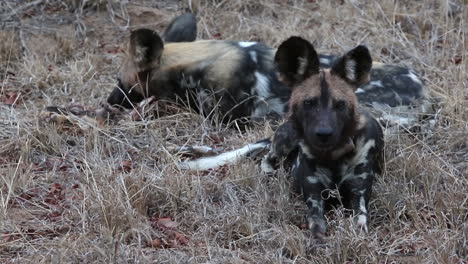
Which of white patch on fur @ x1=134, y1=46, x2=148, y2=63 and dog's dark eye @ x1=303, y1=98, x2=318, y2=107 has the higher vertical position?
dog's dark eye @ x1=303, y1=98, x2=318, y2=107

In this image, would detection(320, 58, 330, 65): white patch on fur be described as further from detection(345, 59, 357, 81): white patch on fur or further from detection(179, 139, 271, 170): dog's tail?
detection(345, 59, 357, 81): white patch on fur

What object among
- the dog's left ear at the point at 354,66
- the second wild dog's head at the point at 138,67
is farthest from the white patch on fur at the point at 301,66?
the second wild dog's head at the point at 138,67

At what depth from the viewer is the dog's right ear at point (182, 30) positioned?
495cm

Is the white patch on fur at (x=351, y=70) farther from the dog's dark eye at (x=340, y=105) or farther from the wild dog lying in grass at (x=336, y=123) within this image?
the dog's dark eye at (x=340, y=105)

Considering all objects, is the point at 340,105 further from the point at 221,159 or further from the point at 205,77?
the point at 205,77

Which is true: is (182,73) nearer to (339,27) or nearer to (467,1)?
(339,27)

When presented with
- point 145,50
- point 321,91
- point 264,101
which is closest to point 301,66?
point 321,91

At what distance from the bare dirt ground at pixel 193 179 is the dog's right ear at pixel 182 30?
495mm

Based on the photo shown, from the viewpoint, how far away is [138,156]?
12.8 feet

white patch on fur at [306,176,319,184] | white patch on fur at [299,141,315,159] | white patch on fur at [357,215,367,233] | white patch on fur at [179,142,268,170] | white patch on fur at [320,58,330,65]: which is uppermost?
white patch on fur at [299,141,315,159]

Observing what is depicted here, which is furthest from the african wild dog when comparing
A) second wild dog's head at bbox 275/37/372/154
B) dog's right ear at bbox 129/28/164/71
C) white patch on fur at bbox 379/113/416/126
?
dog's right ear at bbox 129/28/164/71

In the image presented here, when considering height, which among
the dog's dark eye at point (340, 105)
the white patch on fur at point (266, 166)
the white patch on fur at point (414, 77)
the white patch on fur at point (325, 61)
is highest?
the dog's dark eye at point (340, 105)

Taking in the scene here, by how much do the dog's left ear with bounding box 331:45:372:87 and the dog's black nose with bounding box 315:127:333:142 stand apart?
0.30 meters

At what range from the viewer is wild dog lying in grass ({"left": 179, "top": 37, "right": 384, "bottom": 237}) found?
314 cm
